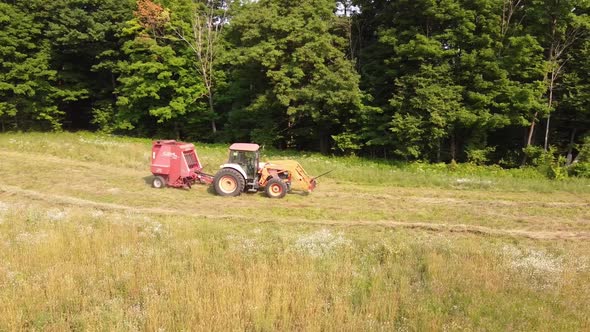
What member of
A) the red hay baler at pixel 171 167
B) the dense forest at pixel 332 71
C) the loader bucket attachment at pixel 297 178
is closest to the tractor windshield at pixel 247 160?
the loader bucket attachment at pixel 297 178

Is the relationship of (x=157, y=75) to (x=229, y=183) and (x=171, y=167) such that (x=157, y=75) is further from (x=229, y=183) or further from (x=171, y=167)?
(x=229, y=183)

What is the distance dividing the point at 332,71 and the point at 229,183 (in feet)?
43.1

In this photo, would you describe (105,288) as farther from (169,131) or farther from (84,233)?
(169,131)

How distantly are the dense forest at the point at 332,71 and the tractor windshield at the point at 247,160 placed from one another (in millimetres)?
10310

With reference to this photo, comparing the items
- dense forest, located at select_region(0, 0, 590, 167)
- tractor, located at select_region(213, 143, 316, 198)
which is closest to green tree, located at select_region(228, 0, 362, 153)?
dense forest, located at select_region(0, 0, 590, 167)

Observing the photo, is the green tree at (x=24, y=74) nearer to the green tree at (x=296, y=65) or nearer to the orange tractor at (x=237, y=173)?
the green tree at (x=296, y=65)

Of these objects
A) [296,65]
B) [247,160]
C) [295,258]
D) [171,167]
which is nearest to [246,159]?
[247,160]

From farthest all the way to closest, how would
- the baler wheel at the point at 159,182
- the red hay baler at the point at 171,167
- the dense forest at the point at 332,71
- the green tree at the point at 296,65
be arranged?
the green tree at the point at 296,65, the dense forest at the point at 332,71, the baler wheel at the point at 159,182, the red hay baler at the point at 171,167

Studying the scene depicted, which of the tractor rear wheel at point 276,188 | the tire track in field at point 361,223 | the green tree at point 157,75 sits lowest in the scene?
the tire track in field at point 361,223

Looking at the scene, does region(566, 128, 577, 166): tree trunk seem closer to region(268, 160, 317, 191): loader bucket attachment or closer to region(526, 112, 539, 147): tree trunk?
region(526, 112, 539, 147): tree trunk

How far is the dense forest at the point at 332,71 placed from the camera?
77.7 feet

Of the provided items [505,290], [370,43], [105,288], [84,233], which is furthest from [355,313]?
[370,43]

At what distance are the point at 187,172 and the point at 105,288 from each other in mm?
9480

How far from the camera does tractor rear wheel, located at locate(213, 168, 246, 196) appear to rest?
1529cm
